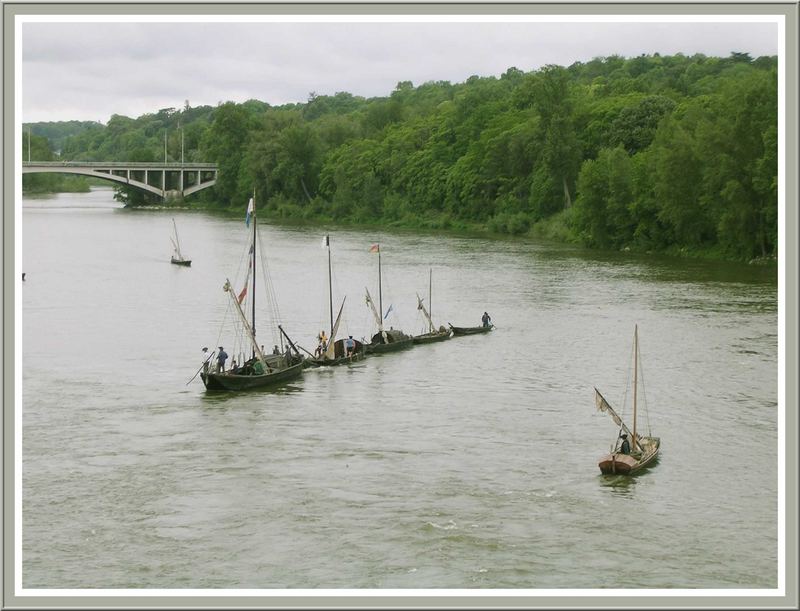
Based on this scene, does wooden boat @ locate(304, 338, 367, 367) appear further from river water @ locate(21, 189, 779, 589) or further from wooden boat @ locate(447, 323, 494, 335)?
wooden boat @ locate(447, 323, 494, 335)

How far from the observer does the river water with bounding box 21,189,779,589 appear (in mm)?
31562

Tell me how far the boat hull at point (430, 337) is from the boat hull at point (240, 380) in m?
13.5

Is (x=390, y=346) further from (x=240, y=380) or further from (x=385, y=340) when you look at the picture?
(x=240, y=380)

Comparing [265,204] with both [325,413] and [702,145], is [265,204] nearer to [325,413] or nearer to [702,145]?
[702,145]

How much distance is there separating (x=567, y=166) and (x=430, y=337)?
72.3 metres

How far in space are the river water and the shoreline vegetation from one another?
22.3 metres

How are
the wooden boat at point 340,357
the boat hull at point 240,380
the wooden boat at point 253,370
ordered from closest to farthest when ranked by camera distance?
the boat hull at point 240,380 < the wooden boat at point 253,370 < the wooden boat at point 340,357

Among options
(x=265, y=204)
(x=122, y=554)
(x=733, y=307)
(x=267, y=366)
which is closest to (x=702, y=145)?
(x=733, y=307)

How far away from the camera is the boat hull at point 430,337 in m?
66.4

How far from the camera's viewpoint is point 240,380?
52125mm

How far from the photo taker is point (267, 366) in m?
53.8

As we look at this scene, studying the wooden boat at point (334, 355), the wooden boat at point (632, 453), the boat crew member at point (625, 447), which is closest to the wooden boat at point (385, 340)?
the wooden boat at point (334, 355)

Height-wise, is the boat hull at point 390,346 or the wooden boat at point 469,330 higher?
the wooden boat at point 469,330

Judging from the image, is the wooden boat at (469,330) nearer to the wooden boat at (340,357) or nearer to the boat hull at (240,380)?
the wooden boat at (340,357)
